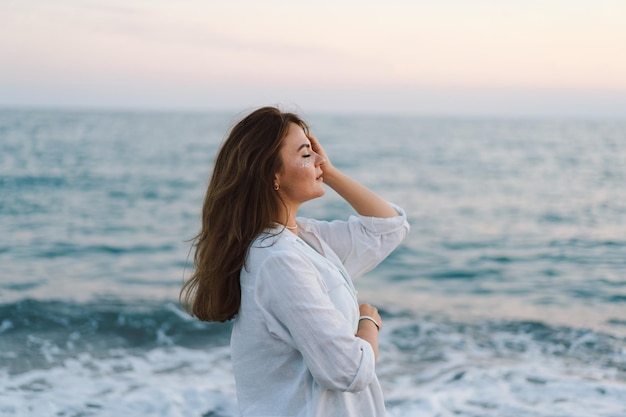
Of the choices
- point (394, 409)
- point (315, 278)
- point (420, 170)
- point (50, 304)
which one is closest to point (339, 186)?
point (315, 278)

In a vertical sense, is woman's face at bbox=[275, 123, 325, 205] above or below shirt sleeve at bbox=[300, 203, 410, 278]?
above

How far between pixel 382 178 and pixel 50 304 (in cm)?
1618

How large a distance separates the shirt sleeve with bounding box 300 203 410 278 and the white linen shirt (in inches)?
16.6

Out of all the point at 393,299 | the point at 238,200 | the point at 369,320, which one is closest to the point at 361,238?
the point at 369,320

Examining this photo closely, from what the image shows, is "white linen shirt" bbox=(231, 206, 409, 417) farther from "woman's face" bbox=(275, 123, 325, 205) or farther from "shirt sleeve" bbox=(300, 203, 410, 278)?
"shirt sleeve" bbox=(300, 203, 410, 278)

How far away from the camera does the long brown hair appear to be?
92.7 inches

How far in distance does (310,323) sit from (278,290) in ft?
0.45

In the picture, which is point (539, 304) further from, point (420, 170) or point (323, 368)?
point (420, 170)

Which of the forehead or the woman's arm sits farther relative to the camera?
the woman's arm

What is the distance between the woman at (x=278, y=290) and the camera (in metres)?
2.21

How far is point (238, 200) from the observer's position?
2.37 metres

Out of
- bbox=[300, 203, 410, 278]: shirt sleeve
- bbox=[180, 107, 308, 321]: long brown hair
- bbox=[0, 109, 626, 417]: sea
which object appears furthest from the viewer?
bbox=[0, 109, 626, 417]: sea

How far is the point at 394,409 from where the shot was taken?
18.5 feet

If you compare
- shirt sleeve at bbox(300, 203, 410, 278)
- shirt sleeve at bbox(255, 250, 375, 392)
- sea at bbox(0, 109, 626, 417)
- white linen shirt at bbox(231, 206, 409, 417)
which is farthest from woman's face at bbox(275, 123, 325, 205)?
shirt sleeve at bbox(300, 203, 410, 278)
